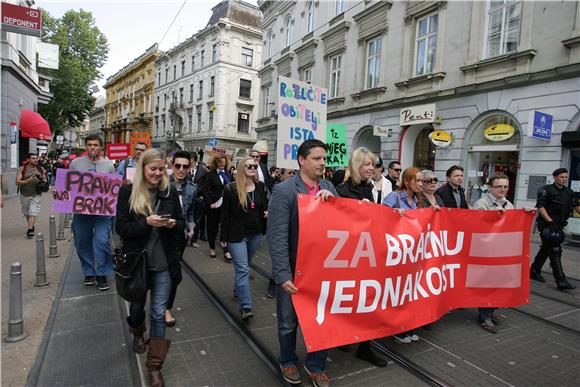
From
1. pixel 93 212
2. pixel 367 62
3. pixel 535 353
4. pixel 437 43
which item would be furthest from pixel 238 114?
pixel 535 353

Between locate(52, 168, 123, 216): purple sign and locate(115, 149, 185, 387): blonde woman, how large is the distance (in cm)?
240

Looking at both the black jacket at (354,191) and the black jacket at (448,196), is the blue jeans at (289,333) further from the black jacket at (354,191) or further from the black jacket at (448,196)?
the black jacket at (448,196)

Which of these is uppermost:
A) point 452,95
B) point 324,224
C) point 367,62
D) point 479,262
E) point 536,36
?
point 367,62

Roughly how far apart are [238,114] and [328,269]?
39.3m

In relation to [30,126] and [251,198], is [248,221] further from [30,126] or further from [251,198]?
[30,126]

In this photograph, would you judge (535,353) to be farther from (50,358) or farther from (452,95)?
(452,95)

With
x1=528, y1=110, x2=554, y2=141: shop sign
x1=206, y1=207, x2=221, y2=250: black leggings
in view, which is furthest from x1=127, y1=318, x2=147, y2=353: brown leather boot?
x1=528, y1=110, x2=554, y2=141: shop sign

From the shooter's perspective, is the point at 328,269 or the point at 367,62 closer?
the point at 328,269

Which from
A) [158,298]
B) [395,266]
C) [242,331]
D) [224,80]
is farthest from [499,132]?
[224,80]

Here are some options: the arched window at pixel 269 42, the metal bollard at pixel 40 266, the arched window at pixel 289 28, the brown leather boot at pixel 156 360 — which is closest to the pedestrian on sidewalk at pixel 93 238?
the metal bollard at pixel 40 266

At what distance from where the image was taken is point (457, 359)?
3.59m

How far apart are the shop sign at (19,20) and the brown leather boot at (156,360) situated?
578 cm

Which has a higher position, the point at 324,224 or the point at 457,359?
the point at 324,224

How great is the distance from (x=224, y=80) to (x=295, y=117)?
36.0 metres
